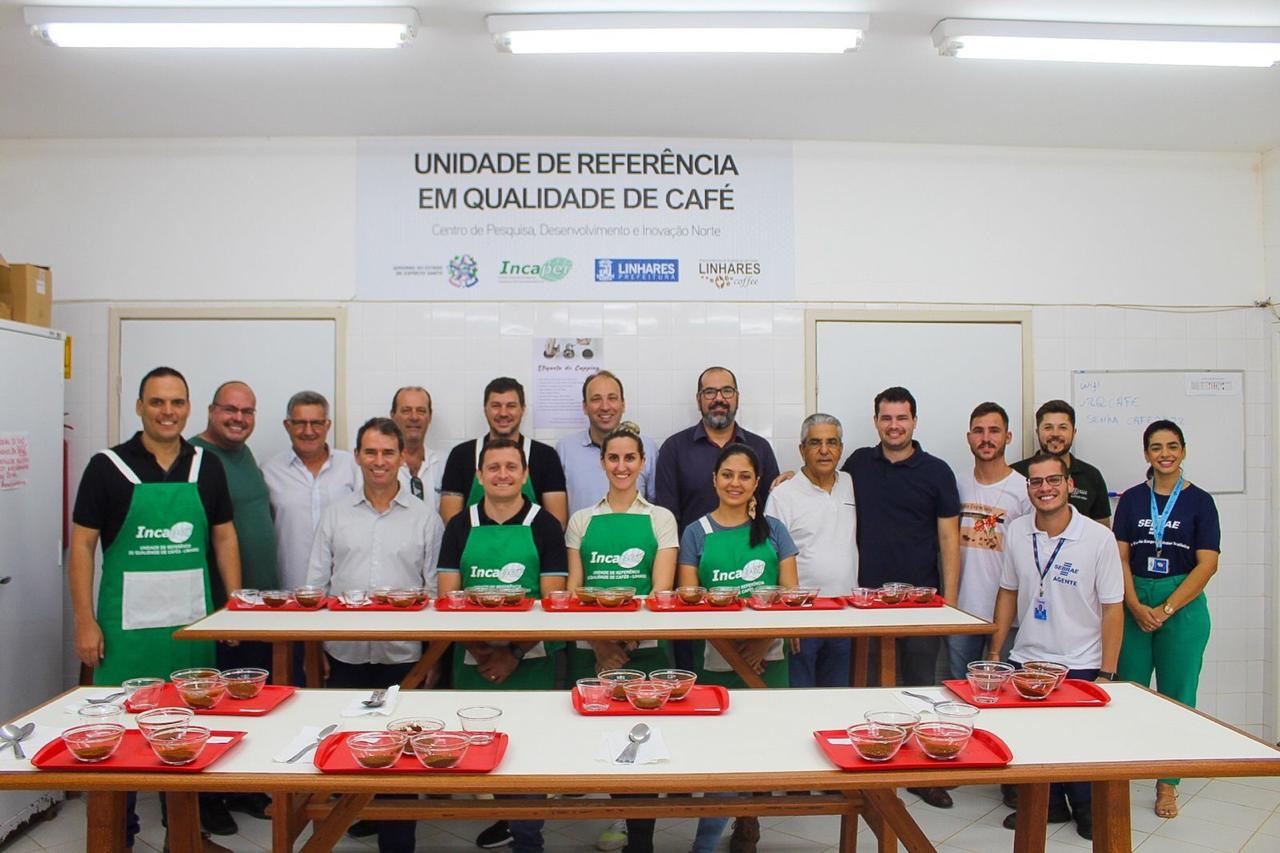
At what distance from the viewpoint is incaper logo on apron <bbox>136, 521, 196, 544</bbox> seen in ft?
11.3

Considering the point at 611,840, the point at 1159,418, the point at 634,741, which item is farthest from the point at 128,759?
the point at 1159,418

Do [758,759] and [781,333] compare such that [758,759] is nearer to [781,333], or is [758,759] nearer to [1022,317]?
[781,333]

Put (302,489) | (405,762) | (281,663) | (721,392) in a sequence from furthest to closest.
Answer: (721,392), (302,489), (281,663), (405,762)

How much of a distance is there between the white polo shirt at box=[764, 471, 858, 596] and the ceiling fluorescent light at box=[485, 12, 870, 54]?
1.84 meters

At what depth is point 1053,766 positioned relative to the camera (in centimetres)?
189

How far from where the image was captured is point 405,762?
1.90 metres

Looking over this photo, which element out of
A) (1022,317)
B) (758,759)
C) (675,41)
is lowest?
(758,759)

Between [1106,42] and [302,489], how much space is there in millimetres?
3960

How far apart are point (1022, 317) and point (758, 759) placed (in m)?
3.75

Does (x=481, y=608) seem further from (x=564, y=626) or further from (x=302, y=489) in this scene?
(x=302, y=489)

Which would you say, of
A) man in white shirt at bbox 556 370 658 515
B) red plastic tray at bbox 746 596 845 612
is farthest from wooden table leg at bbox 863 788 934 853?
man in white shirt at bbox 556 370 658 515

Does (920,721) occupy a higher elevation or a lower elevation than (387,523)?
lower

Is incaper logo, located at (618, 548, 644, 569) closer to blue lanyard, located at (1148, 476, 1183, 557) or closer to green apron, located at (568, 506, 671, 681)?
green apron, located at (568, 506, 671, 681)

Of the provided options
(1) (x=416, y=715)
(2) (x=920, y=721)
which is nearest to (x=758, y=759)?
(2) (x=920, y=721)
